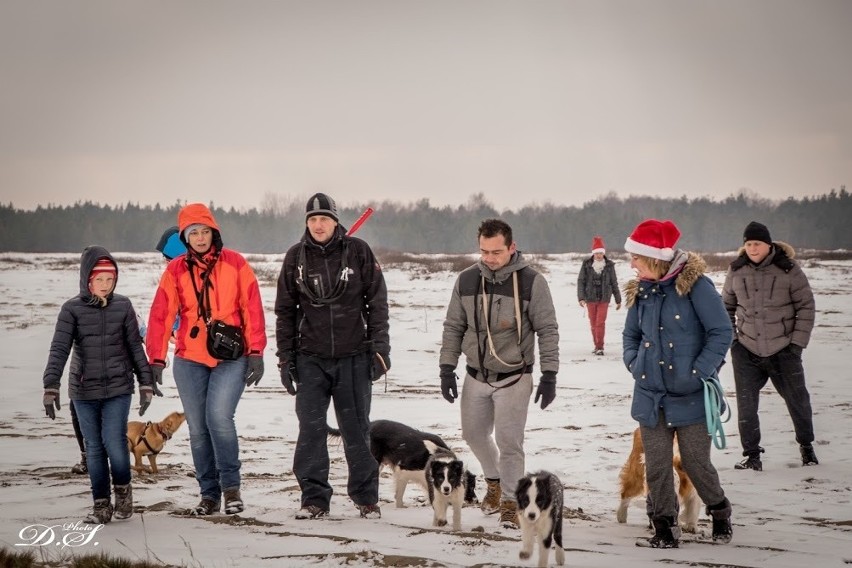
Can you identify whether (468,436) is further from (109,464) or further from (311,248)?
(109,464)

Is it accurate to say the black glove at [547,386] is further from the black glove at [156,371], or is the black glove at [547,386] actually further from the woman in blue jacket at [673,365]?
the black glove at [156,371]

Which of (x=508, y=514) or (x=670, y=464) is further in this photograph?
(x=508, y=514)

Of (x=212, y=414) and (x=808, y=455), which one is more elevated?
(x=212, y=414)

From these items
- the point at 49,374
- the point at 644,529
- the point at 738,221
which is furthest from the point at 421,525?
the point at 738,221

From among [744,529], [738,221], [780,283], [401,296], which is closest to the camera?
[744,529]

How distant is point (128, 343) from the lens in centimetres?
625

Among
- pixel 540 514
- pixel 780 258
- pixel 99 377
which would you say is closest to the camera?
pixel 540 514

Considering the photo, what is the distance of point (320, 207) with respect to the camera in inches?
250

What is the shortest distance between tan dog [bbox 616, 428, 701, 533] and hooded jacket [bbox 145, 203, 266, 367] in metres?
2.71

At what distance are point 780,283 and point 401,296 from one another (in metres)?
24.5

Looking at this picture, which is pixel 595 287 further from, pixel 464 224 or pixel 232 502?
A: pixel 464 224

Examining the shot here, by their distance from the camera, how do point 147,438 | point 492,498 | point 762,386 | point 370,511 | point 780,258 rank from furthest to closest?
1. point 780,258
2. point 762,386
3. point 147,438
4. point 492,498
5. point 370,511

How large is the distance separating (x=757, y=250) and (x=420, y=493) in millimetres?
3847

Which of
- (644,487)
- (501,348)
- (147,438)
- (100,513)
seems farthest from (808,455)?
(100,513)
